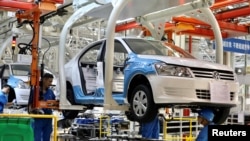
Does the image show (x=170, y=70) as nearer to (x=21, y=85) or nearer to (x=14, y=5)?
(x=14, y=5)

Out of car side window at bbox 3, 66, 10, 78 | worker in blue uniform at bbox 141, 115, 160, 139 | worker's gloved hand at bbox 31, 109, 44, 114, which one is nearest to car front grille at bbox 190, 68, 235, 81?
worker in blue uniform at bbox 141, 115, 160, 139

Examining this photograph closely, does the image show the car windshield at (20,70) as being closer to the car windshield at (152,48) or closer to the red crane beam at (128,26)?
the red crane beam at (128,26)

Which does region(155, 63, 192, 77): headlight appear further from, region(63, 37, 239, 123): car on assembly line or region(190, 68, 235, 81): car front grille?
region(190, 68, 235, 81): car front grille

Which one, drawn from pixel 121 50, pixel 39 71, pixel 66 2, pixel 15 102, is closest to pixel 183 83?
pixel 121 50

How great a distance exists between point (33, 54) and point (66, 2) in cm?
178

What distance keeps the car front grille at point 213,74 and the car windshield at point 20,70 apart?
21.6 ft

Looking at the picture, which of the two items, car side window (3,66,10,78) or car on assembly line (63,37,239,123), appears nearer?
car on assembly line (63,37,239,123)

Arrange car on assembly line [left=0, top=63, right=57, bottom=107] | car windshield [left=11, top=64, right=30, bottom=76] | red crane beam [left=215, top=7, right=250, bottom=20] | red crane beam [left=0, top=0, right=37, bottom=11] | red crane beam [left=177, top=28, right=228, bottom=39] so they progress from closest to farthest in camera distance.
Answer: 1. red crane beam [left=0, top=0, right=37, bottom=11]
2. car on assembly line [left=0, top=63, right=57, bottom=107]
3. red crane beam [left=215, top=7, right=250, bottom=20]
4. car windshield [left=11, top=64, right=30, bottom=76]
5. red crane beam [left=177, top=28, right=228, bottom=39]

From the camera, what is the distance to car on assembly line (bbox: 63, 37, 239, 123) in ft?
20.7

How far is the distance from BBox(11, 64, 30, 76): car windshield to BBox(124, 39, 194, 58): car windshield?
17.2 ft

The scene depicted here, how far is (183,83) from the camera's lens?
20.7ft

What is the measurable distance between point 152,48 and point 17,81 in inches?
202

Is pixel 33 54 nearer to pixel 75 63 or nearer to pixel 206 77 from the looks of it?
pixel 75 63

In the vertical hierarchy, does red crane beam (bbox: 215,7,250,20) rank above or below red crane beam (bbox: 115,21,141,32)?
above
